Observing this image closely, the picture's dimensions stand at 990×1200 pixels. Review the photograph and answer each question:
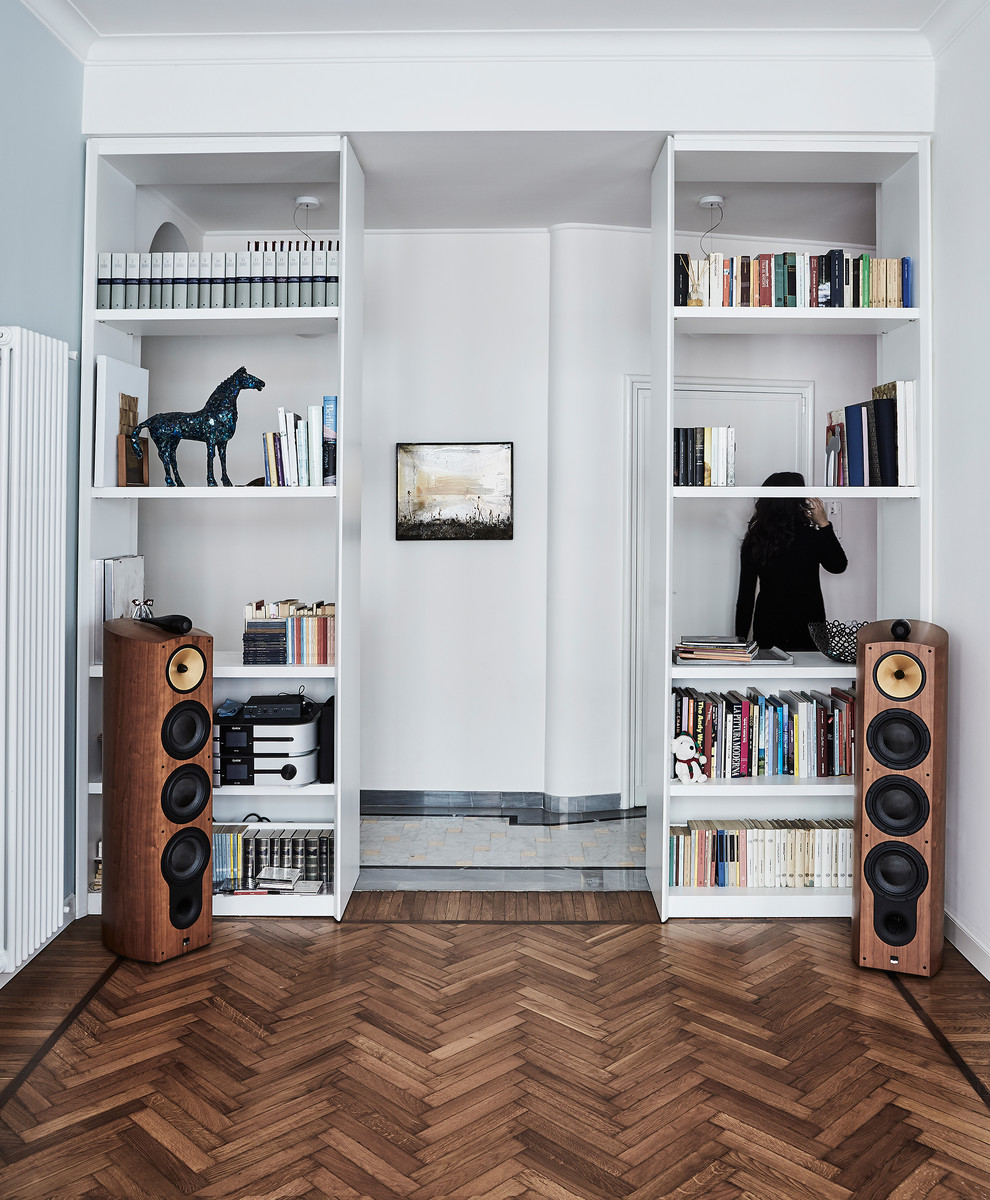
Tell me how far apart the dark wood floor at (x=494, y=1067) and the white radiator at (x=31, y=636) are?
1.01ft

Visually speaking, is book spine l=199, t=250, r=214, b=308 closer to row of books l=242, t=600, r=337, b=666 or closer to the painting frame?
row of books l=242, t=600, r=337, b=666

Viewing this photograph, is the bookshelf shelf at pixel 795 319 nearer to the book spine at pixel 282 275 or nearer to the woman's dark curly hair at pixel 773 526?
the woman's dark curly hair at pixel 773 526

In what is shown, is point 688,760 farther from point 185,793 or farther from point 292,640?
point 185,793

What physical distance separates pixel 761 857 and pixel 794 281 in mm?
2002

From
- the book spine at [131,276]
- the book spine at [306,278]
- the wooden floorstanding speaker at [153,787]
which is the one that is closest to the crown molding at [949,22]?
the book spine at [306,278]

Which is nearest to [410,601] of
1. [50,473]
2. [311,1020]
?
[50,473]

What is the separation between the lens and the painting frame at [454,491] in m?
4.52

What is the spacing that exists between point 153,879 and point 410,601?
2.00 metres

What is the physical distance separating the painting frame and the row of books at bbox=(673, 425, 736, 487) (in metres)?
1.42

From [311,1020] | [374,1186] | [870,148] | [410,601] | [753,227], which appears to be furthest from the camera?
[410,601]

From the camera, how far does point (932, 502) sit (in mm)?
3193

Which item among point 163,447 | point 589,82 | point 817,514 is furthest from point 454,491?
point 589,82

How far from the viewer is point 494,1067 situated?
2.36 m

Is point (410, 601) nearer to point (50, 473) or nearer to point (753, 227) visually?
point (50, 473)
